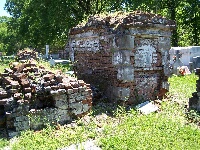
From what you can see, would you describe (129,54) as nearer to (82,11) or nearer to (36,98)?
(36,98)

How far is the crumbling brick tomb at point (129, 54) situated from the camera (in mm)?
8148

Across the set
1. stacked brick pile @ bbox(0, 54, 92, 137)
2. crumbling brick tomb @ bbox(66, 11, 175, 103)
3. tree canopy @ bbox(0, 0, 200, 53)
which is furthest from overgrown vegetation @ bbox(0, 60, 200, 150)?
tree canopy @ bbox(0, 0, 200, 53)

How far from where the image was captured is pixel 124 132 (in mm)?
5879

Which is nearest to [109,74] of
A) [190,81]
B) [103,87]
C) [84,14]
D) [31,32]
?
[103,87]

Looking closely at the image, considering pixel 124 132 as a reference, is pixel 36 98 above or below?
above

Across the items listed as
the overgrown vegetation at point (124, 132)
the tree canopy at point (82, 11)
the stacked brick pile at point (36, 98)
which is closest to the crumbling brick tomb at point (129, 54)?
the overgrown vegetation at point (124, 132)

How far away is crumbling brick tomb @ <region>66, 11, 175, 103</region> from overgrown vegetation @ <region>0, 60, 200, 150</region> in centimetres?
102

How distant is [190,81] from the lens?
12883 millimetres

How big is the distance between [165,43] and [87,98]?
330 cm

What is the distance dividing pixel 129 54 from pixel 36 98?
303 cm

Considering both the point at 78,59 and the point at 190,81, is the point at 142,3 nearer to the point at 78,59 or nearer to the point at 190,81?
the point at 190,81

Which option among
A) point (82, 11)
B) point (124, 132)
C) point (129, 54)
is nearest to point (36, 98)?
point (124, 132)

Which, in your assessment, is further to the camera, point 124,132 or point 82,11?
point 82,11

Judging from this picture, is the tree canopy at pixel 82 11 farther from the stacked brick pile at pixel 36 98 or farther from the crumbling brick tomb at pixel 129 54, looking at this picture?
the stacked brick pile at pixel 36 98
